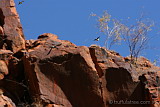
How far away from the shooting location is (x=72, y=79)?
1986 centimetres

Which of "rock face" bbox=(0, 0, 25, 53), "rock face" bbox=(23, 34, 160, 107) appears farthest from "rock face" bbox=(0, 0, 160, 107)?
"rock face" bbox=(0, 0, 25, 53)

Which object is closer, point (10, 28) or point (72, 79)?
point (72, 79)

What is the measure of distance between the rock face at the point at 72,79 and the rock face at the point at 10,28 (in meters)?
0.75

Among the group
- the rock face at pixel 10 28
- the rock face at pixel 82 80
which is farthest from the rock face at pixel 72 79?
the rock face at pixel 10 28

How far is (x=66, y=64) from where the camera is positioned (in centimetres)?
1997

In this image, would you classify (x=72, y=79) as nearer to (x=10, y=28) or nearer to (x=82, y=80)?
(x=82, y=80)

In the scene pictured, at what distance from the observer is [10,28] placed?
22672 millimetres

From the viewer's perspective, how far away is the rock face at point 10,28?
22097mm

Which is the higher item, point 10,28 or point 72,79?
point 10,28

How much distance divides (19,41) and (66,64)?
342 cm

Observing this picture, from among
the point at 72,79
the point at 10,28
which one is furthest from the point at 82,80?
the point at 10,28

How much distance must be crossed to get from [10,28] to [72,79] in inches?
190

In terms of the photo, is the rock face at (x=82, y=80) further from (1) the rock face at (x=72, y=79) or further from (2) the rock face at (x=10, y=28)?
(2) the rock face at (x=10, y=28)

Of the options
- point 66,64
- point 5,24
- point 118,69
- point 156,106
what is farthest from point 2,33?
point 156,106
